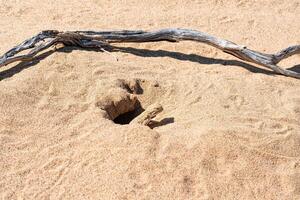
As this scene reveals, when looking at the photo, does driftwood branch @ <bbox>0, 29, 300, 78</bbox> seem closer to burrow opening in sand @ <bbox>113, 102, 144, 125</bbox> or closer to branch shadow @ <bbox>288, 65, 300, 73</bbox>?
branch shadow @ <bbox>288, 65, 300, 73</bbox>

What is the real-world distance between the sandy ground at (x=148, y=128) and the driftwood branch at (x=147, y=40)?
0.44 ft

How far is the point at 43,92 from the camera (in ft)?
17.8

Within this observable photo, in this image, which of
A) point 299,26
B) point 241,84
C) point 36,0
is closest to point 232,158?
point 241,84

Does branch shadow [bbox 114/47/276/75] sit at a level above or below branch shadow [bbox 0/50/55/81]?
below

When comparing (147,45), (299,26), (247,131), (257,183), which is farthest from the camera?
(299,26)

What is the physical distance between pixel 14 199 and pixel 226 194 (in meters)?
1.82

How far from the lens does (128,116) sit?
5.50 metres

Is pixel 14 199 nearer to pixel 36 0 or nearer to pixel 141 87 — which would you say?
pixel 141 87

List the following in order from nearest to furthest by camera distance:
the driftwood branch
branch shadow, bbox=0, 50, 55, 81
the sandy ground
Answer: the sandy ground
branch shadow, bbox=0, 50, 55, 81
the driftwood branch

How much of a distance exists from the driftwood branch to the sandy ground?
13 centimetres

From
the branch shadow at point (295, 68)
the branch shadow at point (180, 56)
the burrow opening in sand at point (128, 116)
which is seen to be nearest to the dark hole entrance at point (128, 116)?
the burrow opening in sand at point (128, 116)

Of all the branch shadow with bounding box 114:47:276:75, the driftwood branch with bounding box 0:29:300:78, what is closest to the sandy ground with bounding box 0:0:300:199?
the branch shadow with bounding box 114:47:276:75

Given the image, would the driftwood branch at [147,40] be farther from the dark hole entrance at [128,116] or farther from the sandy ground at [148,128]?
the dark hole entrance at [128,116]

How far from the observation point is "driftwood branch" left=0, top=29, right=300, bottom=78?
20.2 ft
